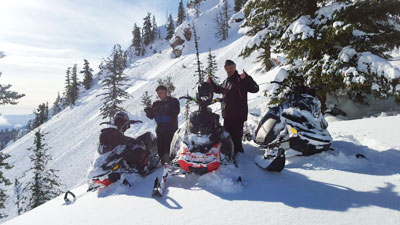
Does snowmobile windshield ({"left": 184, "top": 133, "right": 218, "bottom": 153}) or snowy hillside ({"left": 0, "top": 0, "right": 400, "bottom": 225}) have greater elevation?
snowmobile windshield ({"left": 184, "top": 133, "right": 218, "bottom": 153})

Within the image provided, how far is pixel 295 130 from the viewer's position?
4457mm

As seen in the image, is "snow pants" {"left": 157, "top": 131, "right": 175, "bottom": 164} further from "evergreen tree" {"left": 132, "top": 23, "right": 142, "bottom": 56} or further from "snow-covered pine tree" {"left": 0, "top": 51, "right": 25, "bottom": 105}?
"evergreen tree" {"left": 132, "top": 23, "right": 142, "bottom": 56}

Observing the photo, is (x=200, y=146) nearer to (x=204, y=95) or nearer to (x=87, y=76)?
(x=204, y=95)

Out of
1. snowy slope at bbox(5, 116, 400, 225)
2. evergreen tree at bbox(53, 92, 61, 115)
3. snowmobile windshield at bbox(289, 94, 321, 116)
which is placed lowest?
snowy slope at bbox(5, 116, 400, 225)

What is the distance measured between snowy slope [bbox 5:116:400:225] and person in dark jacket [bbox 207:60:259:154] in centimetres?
73

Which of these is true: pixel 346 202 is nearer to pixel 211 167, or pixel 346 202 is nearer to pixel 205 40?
pixel 211 167

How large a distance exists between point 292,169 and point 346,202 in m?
1.36

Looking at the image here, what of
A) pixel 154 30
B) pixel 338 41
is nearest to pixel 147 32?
pixel 154 30

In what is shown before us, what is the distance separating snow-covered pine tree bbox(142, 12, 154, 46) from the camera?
99688 mm

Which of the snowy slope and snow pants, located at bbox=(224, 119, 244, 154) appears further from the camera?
snow pants, located at bbox=(224, 119, 244, 154)

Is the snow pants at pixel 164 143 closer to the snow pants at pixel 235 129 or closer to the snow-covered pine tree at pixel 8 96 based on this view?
the snow pants at pixel 235 129

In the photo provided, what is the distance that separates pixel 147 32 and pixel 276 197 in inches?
4153

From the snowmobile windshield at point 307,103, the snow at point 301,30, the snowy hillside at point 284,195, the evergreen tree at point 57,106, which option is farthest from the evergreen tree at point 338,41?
the evergreen tree at point 57,106

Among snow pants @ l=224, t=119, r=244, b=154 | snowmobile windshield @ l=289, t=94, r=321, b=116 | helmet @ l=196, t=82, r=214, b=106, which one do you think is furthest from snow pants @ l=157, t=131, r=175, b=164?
snowmobile windshield @ l=289, t=94, r=321, b=116
